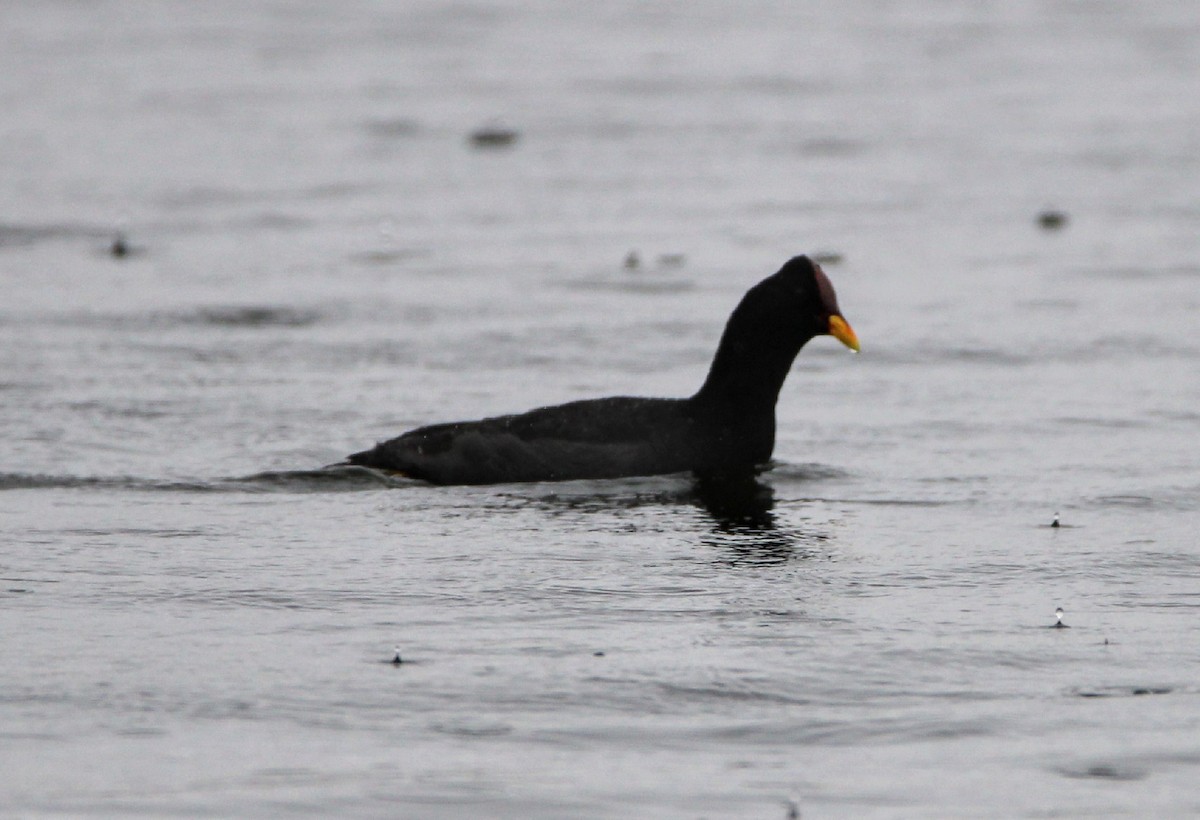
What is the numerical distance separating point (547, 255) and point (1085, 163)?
790 centimetres

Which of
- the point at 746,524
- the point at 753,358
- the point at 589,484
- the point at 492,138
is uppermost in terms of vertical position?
the point at 492,138

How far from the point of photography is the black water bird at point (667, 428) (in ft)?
36.1

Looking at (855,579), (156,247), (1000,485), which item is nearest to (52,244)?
(156,247)

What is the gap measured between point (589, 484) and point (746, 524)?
104 centimetres

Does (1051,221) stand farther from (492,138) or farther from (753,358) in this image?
(753,358)

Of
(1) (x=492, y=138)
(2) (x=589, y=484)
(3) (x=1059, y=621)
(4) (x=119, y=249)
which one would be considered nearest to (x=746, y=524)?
(2) (x=589, y=484)

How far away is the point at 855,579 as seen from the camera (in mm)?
8859

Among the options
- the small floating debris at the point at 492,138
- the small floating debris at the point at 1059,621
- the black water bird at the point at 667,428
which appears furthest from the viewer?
the small floating debris at the point at 492,138

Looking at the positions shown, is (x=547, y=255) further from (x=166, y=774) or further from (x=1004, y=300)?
(x=166, y=774)

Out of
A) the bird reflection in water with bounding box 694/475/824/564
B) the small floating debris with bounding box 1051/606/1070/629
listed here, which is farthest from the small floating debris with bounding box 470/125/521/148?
the small floating debris with bounding box 1051/606/1070/629

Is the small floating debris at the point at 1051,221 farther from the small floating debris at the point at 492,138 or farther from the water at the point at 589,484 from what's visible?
the small floating debris at the point at 492,138

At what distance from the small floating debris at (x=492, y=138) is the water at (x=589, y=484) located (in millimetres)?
324

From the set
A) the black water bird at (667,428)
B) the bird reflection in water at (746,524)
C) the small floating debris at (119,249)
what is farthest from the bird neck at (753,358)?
the small floating debris at (119,249)

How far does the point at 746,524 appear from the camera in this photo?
10.2m
